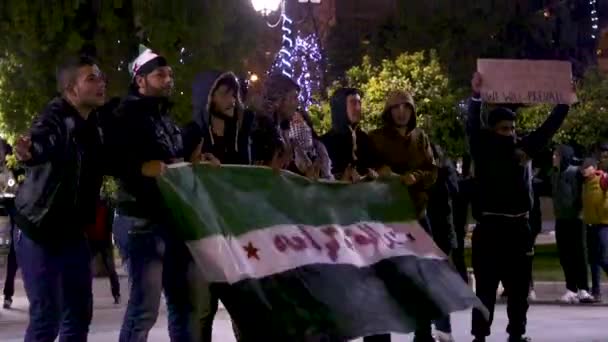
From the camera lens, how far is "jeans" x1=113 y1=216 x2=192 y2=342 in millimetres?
6539

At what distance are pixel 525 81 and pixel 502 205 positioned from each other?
1024 mm

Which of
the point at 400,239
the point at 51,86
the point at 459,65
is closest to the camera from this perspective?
the point at 400,239

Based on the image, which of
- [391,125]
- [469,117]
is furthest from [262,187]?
[469,117]

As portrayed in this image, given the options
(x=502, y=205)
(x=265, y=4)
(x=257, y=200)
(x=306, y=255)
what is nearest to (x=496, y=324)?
(x=502, y=205)

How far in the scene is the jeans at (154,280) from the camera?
21.5 ft

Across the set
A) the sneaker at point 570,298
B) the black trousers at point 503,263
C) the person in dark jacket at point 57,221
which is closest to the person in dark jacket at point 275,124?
the person in dark jacket at point 57,221

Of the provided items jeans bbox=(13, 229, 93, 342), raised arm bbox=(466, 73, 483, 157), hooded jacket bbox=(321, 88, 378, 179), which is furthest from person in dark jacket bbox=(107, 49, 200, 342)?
raised arm bbox=(466, 73, 483, 157)

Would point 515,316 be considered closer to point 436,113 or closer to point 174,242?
point 174,242

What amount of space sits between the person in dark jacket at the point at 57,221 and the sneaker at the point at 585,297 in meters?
8.56

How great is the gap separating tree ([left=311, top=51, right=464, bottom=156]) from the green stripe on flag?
18.3 metres

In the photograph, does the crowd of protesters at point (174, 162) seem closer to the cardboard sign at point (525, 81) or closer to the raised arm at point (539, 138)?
the raised arm at point (539, 138)

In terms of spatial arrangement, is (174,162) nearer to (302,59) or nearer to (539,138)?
(539,138)

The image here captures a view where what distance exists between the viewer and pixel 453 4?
34.5m

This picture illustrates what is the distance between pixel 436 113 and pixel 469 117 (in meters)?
18.1
